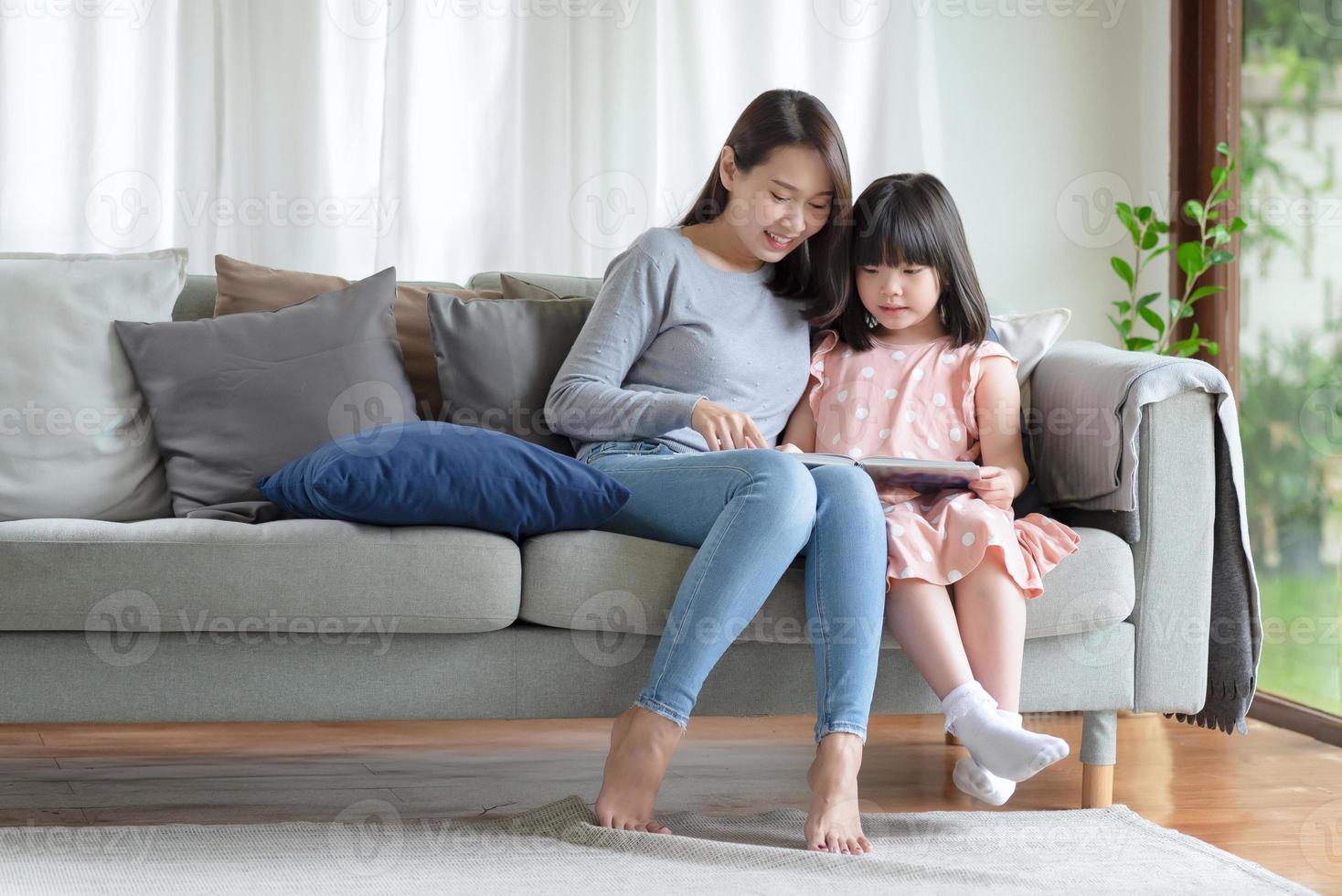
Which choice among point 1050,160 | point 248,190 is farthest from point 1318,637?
point 248,190

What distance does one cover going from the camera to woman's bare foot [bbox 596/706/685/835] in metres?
1.57

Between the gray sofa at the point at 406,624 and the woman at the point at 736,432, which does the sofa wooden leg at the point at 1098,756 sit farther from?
the woman at the point at 736,432

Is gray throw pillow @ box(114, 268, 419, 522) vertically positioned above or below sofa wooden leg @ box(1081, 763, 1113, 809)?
above

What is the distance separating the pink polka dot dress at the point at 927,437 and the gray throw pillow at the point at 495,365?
1.41 ft

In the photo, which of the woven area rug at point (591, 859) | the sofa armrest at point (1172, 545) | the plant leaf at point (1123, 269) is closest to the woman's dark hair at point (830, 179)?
the sofa armrest at point (1172, 545)

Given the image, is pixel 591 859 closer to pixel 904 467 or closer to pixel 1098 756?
pixel 904 467

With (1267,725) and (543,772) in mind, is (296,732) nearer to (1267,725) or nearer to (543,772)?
(543,772)

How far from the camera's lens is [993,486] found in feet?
6.01

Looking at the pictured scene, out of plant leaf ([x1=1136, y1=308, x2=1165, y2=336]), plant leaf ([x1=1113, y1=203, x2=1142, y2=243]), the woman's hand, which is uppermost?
plant leaf ([x1=1113, y1=203, x2=1142, y2=243])

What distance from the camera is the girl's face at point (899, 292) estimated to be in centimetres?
202

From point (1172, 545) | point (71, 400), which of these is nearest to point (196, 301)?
point (71, 400)

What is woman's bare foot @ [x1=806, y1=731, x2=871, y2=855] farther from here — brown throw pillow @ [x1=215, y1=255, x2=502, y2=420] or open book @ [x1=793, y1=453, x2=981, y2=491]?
brown throw pillow @ [x1=215, y1=255, x2=502, y2=420]

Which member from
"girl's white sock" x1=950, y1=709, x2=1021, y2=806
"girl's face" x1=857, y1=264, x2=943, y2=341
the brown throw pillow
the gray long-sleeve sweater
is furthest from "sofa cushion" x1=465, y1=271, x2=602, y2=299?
"girl's white sock" x1=950, y1=709, x2=1021, y2=806

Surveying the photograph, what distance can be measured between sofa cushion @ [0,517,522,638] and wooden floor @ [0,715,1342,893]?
36cm
